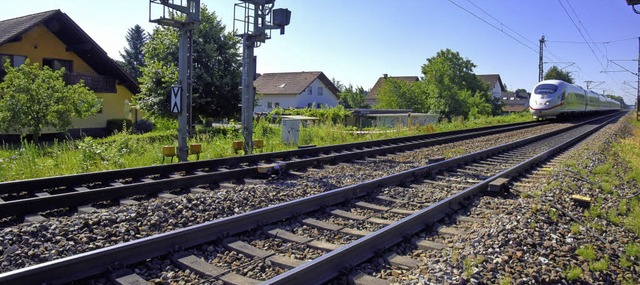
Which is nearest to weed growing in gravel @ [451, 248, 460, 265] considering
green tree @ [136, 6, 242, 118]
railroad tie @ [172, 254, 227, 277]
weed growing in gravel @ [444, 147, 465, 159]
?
railroad tie @ [172, 254, 227, 277]

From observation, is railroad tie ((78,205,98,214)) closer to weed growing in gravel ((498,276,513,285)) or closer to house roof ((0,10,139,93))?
weed growing in gravel ((498,276,513,285))

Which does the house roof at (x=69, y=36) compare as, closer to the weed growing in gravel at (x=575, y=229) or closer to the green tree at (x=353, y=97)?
the weed growing in gravel at (x=575, y=229)

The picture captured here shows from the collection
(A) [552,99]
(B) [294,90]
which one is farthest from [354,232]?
(B) [294,90]

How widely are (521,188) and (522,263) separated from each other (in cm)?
398

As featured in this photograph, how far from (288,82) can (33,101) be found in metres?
45.9

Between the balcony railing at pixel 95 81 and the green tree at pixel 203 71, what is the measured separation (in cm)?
472

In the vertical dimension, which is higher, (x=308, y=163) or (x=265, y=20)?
(x=265, y=20)

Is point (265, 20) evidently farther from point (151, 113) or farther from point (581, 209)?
point (151, 113)

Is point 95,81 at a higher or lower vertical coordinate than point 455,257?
higher

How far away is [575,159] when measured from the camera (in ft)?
40.1

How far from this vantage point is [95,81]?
97.4 feet

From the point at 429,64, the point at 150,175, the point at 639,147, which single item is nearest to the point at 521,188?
the point at 150,175

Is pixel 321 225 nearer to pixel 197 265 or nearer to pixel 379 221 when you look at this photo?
pixel 379 221

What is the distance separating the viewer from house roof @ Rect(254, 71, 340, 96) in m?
60.0
